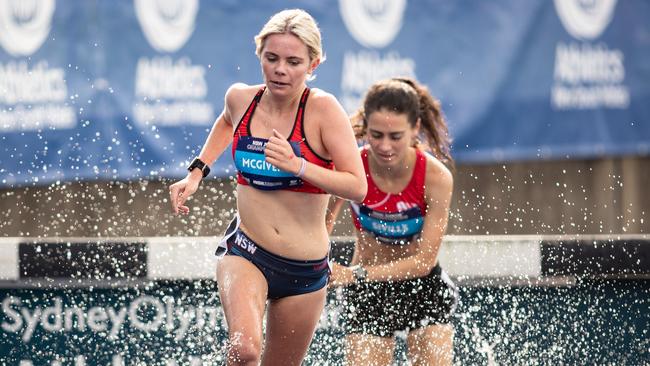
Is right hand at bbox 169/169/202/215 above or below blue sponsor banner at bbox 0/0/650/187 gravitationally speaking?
above

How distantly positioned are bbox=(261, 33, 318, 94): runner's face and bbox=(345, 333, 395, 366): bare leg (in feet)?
4.30

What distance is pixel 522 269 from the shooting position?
16.6 feet

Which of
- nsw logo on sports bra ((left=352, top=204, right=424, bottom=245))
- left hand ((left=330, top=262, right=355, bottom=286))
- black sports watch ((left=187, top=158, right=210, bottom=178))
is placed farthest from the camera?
nsw logo on sports bra ((left=352, top=204, right=424, bottom=245))

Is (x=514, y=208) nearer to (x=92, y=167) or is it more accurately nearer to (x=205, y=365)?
(x=92, y=167)

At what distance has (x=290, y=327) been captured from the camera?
172 inches

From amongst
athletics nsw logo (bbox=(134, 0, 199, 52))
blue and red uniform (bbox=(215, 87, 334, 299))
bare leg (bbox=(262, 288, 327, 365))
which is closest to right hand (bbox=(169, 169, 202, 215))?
blue and red uniform (bbox=(215, 87, 334, 299))

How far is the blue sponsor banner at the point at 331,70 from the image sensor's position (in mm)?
8055

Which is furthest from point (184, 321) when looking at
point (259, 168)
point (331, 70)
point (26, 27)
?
point (26, 27)

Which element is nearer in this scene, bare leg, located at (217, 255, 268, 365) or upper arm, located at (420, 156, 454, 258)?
bare leg, located at (217, 255, 268, 365)

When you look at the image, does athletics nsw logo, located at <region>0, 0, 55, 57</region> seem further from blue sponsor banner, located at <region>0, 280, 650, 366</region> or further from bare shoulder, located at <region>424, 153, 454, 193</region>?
bare shoulder, located at <region>424, 153, 454, 193</region>

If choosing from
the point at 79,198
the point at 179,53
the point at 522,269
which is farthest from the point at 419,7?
the point at 522,269

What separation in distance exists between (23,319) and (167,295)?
600mm

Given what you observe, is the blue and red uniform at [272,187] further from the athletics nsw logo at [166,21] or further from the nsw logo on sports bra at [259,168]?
the athletics nsw logo at [166,21]

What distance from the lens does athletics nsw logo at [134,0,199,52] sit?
26.6ft
